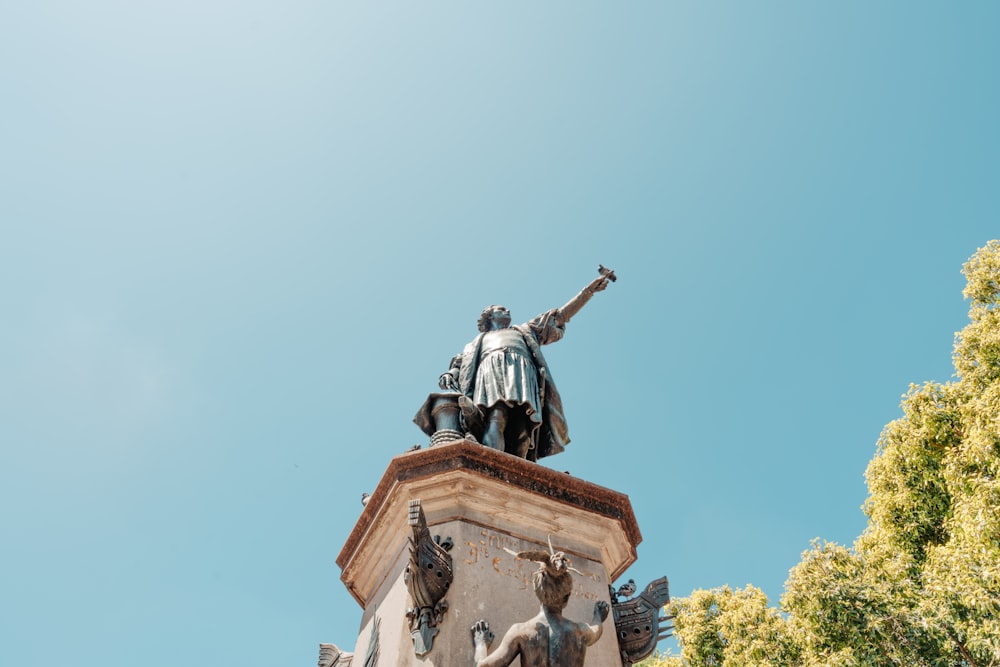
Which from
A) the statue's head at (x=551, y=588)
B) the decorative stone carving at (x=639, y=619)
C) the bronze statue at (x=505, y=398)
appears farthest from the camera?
the bronze statue at (x=505, y=398)

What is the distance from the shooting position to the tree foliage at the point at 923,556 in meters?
9.84

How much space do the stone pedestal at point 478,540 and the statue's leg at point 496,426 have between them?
33.4 inches

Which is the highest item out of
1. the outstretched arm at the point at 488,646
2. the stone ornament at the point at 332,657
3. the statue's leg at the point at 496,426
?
the statue's leg at the point at 496,426

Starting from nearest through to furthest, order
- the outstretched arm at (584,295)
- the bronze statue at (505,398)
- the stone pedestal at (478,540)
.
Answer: the stone pedestal at (478,540) → the bronze statue at (505,398) → the outstretched arm at (584,295)

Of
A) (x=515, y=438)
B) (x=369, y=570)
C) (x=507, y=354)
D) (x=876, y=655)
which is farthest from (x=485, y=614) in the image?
(x=876, y=655)

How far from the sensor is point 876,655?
10320 mm

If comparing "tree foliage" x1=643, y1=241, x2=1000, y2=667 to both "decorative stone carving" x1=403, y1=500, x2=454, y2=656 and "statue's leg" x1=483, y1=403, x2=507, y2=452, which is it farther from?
"decorative stone carving" x1=403, y1=500, x2=454, y2=656

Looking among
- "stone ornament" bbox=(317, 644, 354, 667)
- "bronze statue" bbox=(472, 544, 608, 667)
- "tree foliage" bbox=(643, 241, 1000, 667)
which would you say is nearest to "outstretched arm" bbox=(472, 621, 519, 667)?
"bronze statue" bbox=(472, 544, 608, 667)

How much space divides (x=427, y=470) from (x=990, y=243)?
1476 centimetres

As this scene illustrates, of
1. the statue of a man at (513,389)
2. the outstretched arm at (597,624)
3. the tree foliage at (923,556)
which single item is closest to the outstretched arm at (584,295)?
the statue of a man at (513,389)

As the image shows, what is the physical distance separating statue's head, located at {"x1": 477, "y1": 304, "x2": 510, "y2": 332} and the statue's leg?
70.7 inches

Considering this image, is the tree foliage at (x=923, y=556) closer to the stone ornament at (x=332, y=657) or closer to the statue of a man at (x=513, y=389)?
the statue of a man at (x=513, y=389)

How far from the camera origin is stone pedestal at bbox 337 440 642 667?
14.6ft

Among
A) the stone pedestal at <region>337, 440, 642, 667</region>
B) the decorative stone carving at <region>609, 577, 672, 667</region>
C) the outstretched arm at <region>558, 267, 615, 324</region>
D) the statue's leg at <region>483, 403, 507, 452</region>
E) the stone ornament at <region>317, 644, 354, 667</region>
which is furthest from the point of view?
the outstretched arm at <region>558, 267, 615, 324</region>
